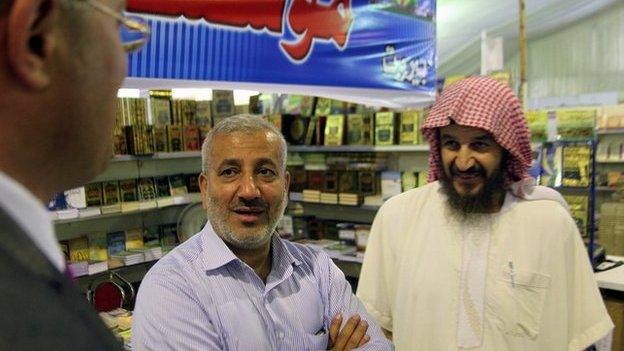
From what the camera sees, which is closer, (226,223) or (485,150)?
(226,223)

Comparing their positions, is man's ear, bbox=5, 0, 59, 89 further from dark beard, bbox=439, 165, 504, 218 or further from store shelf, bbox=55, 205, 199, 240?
store shelf, bbox=55, 205, 199, 240

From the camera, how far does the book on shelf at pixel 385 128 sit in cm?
496

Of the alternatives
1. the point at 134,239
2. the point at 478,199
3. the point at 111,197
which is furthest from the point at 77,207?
the point at 478,199

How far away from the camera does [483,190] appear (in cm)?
202

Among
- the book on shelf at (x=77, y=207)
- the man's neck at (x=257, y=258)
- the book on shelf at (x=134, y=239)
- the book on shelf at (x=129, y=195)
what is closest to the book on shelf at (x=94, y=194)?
the book on shelf at (x=77, y=207)

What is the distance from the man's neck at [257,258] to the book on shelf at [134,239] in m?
3.05

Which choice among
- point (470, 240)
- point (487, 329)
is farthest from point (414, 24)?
point (487, 329)

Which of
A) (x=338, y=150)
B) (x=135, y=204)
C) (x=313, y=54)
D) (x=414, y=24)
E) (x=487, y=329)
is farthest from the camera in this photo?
(x=338, y=150)

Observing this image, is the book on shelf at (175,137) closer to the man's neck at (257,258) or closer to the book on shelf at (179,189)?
the book on shelf at (179,189)

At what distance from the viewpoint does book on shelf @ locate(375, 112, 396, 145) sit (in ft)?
16.3

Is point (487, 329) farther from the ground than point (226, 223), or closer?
closer

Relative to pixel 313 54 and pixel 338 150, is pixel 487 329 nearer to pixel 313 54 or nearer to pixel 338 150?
pixel 313 54

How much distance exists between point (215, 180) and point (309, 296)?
1.48 ft

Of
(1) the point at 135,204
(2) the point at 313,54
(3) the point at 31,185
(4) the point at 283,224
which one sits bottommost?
(4) the point at 283,224
